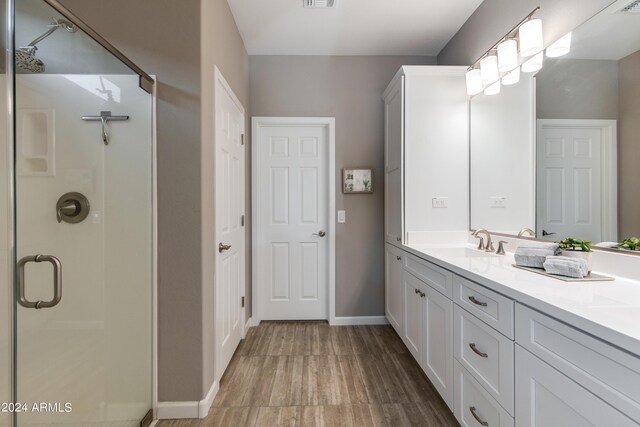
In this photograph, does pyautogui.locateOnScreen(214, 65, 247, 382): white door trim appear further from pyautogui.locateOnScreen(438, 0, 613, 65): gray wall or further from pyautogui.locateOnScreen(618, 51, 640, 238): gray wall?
pyautogui.locateOnScreen(618, 51, 640, 238): gray wall

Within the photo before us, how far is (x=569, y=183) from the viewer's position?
1547 mm

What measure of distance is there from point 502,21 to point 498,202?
4.03 feet

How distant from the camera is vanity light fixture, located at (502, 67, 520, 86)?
75.6 inches

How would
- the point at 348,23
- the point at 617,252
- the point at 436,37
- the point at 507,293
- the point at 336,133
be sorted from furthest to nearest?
the point at 336,133 → the point at 436,37 → the point at 348,23 → the point at 617,252 → the point at 507,293

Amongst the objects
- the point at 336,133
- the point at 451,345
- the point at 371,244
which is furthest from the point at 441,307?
the point at 336,133

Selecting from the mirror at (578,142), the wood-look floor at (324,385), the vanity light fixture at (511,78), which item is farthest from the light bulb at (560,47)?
the wood-look floor at (324,385)

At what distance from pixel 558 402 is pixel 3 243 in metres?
1.97

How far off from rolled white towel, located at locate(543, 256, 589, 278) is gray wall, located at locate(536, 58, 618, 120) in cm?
65

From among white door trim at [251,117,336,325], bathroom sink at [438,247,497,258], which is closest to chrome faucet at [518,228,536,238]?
bathroom sink at [438,247,497,258]

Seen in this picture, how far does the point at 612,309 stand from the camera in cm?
86

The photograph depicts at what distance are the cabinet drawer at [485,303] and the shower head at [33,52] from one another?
200 centimetres

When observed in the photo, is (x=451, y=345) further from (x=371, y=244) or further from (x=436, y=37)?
(x=436, y=37)

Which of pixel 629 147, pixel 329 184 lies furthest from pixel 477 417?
pixel 329 184

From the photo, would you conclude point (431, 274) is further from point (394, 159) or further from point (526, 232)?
point (394, 159)
